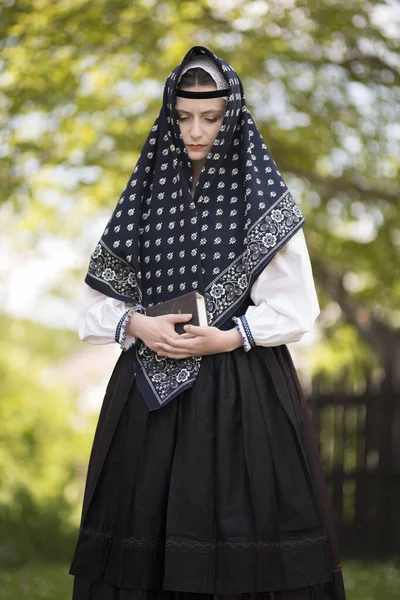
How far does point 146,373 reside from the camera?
2721mm

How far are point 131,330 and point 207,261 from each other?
0.30m

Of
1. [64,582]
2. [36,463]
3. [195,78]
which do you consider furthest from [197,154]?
[36,463]

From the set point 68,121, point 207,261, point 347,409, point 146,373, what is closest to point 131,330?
point 146,373

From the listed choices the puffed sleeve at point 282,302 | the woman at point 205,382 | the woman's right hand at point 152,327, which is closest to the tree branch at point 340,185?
the woman at point 205,382

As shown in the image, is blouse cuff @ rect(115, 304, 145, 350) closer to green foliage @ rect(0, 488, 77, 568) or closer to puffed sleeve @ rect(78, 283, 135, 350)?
puffed sleeve @ rect(78, 283, 135, 350)

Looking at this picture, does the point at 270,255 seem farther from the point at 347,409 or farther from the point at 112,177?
the point at 112,177

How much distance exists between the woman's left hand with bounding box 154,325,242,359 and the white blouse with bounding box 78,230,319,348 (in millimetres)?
65

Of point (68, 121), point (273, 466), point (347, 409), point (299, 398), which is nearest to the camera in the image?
point (273, 466)

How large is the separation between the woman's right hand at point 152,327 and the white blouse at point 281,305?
0.20ft

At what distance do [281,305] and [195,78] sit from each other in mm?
726

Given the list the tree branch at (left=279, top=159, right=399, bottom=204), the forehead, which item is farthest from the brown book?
the tree branch at (left=279, top=159, right=399, bottom=204)

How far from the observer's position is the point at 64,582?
5859 millimetres

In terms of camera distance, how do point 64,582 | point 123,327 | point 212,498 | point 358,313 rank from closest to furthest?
point 212,498 < point 123,327 < point 64,582 < point 358,313

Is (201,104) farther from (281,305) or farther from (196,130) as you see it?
(281,305)
